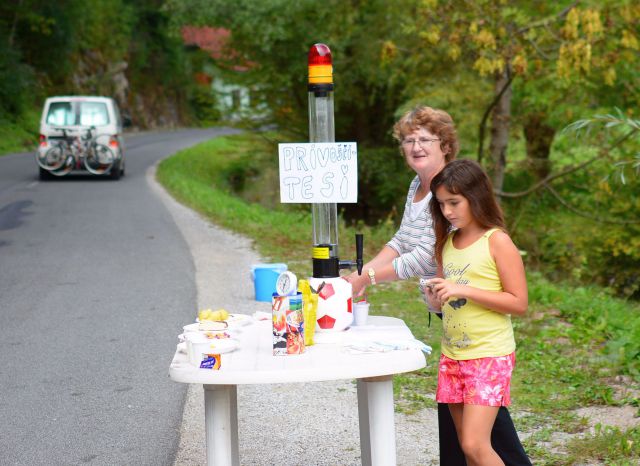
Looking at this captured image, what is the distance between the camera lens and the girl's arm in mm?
3361

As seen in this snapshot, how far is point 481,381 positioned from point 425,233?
0.78 meters

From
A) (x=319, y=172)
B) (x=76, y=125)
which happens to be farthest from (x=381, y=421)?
(x=76, y=125)

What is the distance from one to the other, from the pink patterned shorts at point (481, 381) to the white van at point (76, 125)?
18.5 m

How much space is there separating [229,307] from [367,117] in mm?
16359

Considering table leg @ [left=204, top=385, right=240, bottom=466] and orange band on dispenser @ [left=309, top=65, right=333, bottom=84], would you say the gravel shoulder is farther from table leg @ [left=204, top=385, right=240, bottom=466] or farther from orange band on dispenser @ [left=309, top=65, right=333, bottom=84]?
orange band on dispenser @ [left=309, top=65, right=333, bottom=84]

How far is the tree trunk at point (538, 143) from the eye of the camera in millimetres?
20344

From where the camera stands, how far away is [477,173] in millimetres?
3416

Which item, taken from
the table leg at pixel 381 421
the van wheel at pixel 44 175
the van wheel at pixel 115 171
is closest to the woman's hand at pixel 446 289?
the table leg at pixel 381 421

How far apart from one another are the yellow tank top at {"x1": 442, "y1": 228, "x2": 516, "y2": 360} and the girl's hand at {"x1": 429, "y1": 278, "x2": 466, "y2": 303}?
0.30ft

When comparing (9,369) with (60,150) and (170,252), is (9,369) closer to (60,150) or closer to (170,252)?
(170,252)

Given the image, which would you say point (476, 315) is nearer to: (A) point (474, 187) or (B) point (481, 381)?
(B) point (481, 381)

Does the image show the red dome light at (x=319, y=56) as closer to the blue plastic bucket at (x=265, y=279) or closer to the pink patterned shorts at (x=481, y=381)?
the pink patterned shorts at (x=481, y=381)

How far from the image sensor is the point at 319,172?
12.3 ft

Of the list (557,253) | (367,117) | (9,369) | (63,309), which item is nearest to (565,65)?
(557,253)
